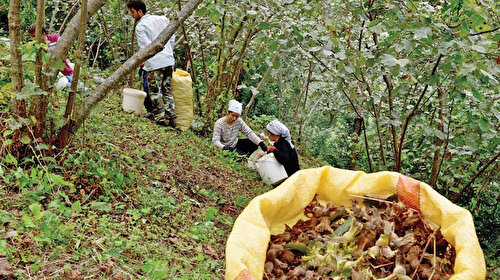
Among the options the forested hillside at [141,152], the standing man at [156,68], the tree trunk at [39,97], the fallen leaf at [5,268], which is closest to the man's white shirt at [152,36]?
the standing man at [156,68]

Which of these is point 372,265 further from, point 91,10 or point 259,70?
point 259,70

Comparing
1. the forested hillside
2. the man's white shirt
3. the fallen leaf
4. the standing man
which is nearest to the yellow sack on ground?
the standing man

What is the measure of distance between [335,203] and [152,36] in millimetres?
3263

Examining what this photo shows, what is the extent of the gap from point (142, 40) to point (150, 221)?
9.36ft

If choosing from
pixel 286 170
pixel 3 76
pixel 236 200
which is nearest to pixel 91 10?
pixel 3 76

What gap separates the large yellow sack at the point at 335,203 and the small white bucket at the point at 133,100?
3213mm

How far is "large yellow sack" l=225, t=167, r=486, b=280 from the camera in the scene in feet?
8.03

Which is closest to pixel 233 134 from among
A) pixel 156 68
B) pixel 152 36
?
pixel 156 68

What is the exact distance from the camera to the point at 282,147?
218 inches

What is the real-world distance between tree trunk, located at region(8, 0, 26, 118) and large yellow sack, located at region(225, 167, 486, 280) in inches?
62.7

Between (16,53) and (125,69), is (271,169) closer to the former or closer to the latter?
(125,69)

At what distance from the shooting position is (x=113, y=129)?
4.83 m

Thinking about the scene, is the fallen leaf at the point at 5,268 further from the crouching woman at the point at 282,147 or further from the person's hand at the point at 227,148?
the person's hand at the point at 227,148

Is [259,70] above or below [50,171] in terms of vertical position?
below
